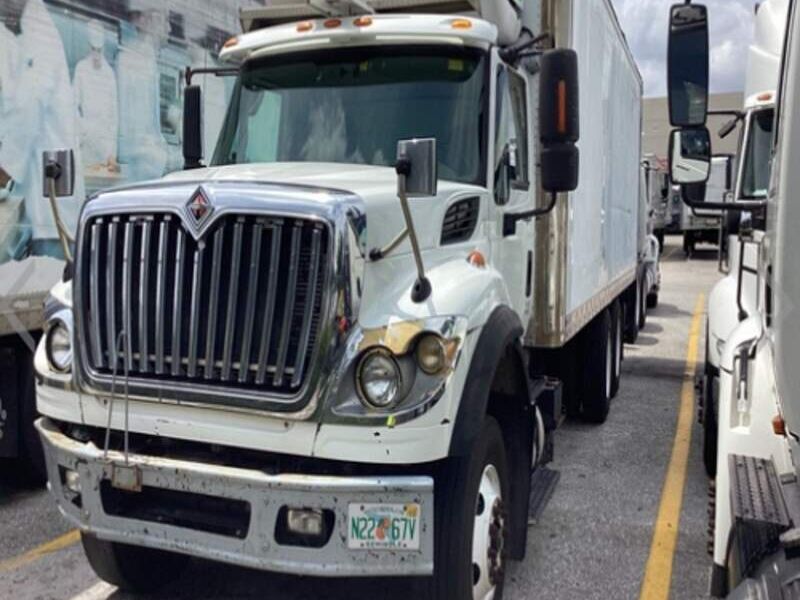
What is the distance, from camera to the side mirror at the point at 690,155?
338 cm

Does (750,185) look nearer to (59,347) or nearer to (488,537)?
(488,537)

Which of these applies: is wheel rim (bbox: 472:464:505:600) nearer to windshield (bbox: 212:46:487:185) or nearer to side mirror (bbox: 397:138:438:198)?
side mirror (bbox: 397:138:438:198)

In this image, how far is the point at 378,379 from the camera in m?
2.95

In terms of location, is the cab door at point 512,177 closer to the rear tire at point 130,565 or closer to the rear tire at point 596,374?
the rear tire at point 130,565

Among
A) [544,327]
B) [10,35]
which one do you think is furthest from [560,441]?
[10,35]

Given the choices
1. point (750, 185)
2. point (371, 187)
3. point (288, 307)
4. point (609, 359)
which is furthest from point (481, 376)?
point (609, 359)

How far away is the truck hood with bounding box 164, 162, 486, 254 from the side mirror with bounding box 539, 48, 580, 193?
408 mm

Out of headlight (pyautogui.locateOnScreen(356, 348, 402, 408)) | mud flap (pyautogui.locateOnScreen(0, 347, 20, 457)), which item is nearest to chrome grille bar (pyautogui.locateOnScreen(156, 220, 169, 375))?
headlight (pyautogui.locateOnScreen(356, 348, 402, 408))

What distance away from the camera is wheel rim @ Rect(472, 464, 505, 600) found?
3418mm

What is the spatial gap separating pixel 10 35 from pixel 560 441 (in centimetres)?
517

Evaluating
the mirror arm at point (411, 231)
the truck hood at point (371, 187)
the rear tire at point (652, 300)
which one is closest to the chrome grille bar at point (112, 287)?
the truck hood at point (371, 187)

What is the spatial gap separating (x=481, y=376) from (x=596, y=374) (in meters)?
4.41

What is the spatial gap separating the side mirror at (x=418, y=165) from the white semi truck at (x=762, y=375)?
96 centimetres

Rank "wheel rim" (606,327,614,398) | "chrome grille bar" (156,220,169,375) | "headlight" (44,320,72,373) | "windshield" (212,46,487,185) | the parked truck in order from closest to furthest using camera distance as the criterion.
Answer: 1. "chrome grille bar" (156,220,169,375)
2. "headlight" (44,320,72,373)
3. "windshield" (212,46,487,185)
4. "wheel rim" (606,327,614,398)
5. the parked truck
